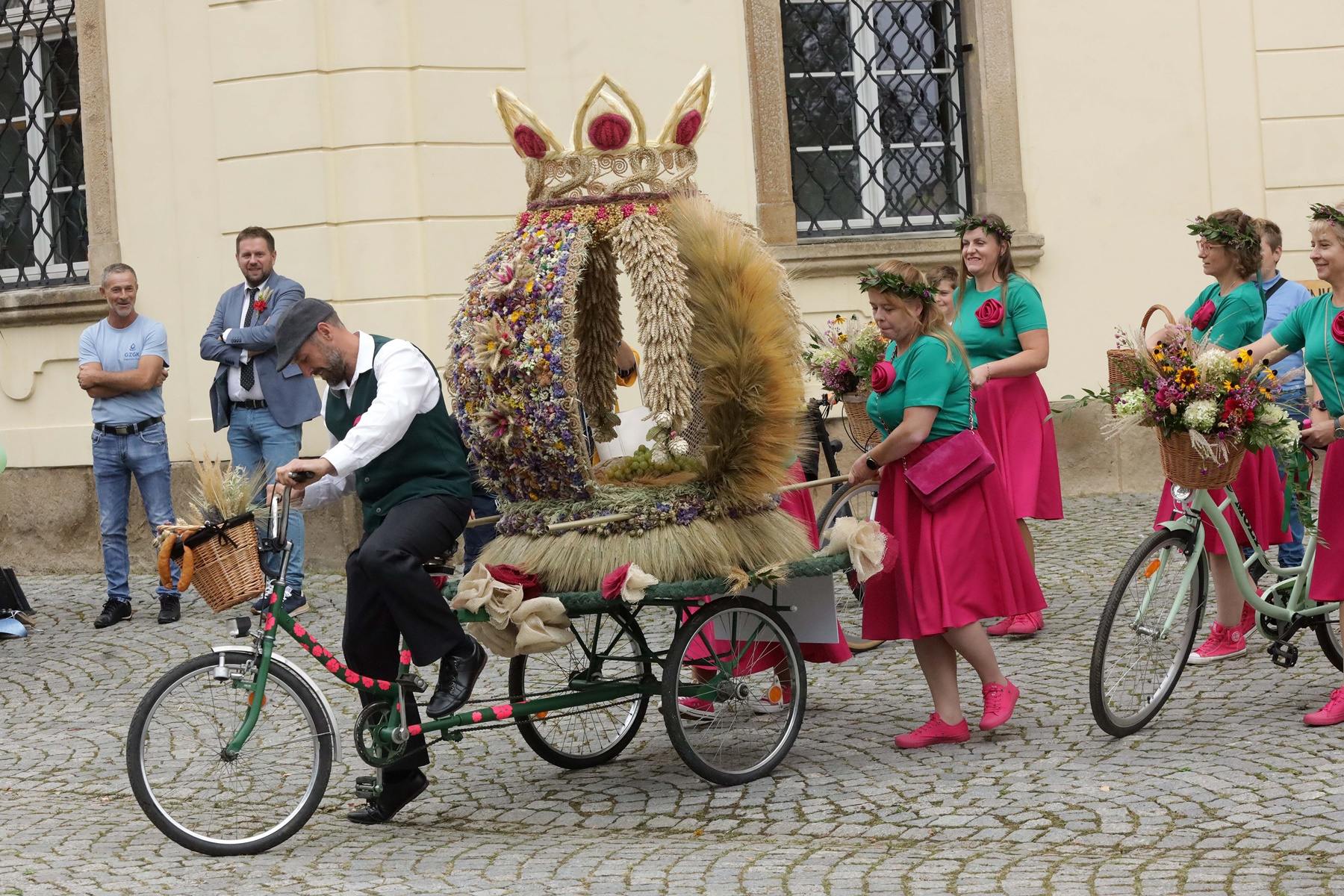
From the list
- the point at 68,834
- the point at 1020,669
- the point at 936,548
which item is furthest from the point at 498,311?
the point at 1020,669

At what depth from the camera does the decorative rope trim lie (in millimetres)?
5719

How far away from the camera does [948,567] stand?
6.15 metres

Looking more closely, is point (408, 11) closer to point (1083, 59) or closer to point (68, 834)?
point (1083, 59)

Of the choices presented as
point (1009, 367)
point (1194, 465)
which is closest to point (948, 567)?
point (1194, 465)

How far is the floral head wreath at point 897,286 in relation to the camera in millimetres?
6156

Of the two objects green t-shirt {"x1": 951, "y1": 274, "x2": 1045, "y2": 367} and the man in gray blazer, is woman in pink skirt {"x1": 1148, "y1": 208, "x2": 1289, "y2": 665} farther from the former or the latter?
the man in gray blazer

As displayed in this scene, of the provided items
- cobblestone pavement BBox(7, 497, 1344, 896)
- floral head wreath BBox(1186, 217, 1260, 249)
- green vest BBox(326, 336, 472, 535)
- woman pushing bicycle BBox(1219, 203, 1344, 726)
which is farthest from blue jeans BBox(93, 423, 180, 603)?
woman pushing bicycle BBox(1219, 203, 1344, 726)

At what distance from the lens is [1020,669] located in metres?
7.38

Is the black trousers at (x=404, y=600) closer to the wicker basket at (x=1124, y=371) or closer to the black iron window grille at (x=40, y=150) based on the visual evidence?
the wicker basket at (x=1124, y=371)

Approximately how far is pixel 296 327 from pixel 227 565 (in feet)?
2.71

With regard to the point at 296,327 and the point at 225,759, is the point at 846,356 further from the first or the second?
the point at 225,759

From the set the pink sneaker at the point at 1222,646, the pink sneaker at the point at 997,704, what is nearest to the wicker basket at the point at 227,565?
the pink sneaker at the point at 997,704

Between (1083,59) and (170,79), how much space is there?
621 centimetres

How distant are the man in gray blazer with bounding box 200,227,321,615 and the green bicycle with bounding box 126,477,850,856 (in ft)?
12.0
